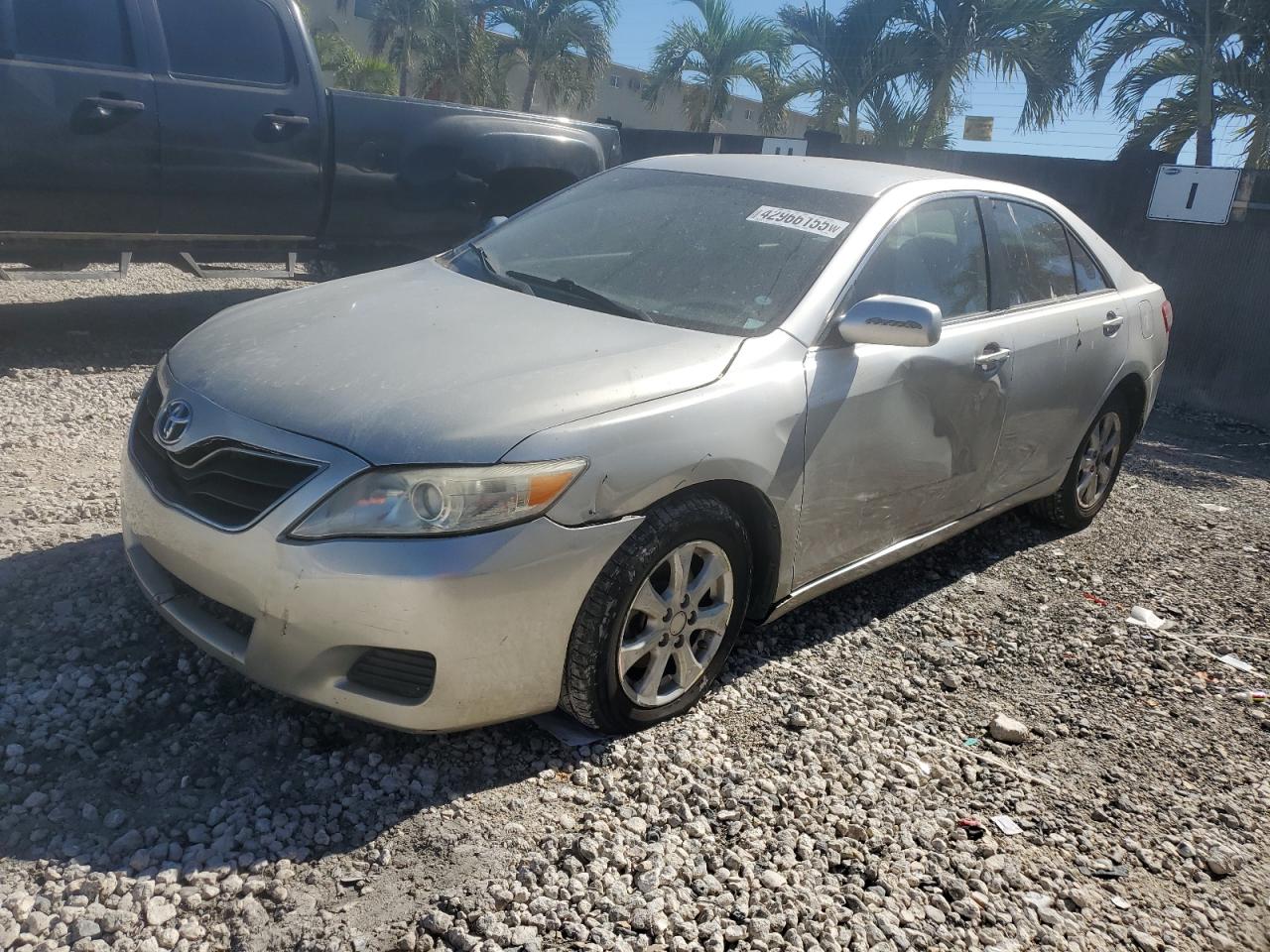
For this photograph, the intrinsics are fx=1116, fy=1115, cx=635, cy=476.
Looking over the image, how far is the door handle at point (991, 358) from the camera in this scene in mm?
3985

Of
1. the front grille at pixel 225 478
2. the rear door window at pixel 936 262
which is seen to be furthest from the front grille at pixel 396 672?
the rear door window at pixel 936 262

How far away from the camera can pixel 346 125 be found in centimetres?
709

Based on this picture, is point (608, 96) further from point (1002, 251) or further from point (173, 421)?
point (173, 421)

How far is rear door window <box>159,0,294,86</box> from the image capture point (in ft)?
21.2

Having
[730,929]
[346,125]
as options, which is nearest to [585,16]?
[346,125]

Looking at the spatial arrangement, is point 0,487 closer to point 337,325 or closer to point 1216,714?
point 337,325

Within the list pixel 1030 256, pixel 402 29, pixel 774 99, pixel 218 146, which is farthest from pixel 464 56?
pixel 1030 256

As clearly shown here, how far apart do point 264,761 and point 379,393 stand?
997 mm

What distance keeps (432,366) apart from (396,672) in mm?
823

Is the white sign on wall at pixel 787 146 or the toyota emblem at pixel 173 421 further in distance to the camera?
the white sign on wall at pixel 787 146

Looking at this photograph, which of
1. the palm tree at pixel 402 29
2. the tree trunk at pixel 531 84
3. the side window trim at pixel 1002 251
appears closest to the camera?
the side window trim at pixel 1002 251

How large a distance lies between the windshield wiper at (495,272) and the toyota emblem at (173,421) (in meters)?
1.19

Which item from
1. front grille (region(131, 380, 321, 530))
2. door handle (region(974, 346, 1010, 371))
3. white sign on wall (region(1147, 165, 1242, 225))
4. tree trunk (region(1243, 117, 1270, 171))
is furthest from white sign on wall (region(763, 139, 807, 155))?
front grille (region(131, 380, 321, 530))

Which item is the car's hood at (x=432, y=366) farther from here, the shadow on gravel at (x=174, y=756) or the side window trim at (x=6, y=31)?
the side window trim at (x=6, y=31)
